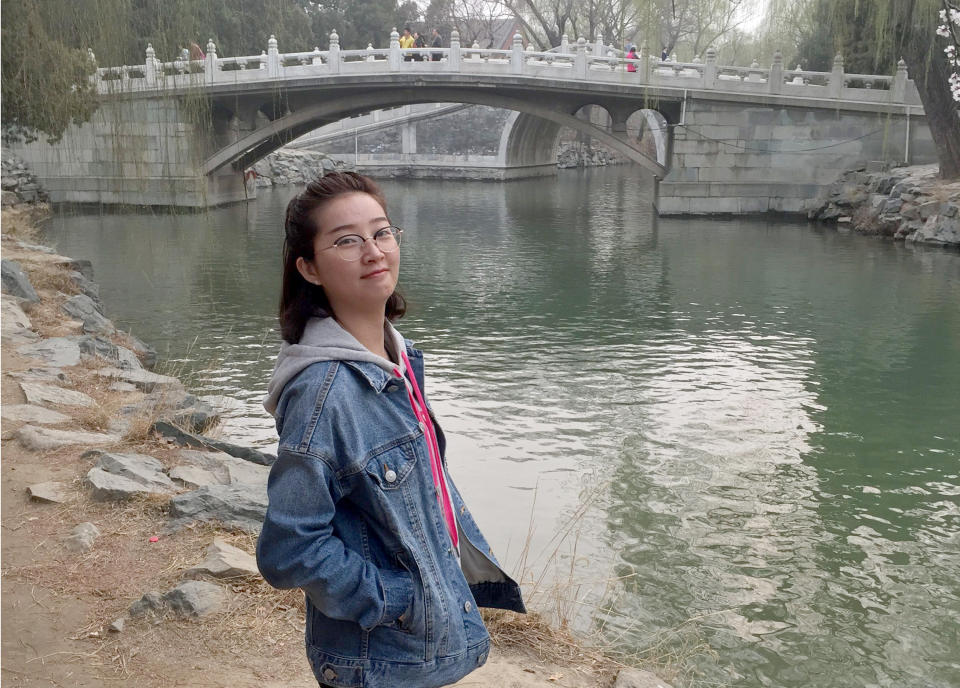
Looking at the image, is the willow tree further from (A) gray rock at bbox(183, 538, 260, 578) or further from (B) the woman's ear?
(B) the woman's ear

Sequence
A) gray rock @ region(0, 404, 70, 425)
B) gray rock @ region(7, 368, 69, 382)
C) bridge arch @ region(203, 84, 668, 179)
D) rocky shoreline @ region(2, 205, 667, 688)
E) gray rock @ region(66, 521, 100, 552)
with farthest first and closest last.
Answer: bridge arch @ region(203, 84, 668, 179) < gray rock @ region(7, 368, 69, 382) < gray rock @ region(0, 404, 70, 425) < gray rock @ region(66, 521, 100, 552) < rocky shoreline @ region(2, 205, 667, 688)

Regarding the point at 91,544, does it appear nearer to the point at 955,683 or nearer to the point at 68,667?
the point at 68,667

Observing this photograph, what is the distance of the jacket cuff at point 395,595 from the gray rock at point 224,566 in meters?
1.62

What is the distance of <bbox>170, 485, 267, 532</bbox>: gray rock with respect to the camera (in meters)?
3.49

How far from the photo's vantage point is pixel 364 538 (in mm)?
1528

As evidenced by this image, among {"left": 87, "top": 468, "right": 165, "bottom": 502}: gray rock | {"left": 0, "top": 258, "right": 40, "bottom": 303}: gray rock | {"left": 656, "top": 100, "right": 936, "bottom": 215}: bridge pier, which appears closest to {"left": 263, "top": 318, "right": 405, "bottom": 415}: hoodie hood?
{"left": 87, "top": 468, "right": 165, "bottom": 502}: gray rock

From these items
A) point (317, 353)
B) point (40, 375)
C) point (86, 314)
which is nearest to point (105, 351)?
point (40, 375)

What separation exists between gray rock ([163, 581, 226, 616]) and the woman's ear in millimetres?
1495

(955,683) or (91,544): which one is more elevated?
(91,544)

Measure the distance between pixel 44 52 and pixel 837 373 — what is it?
6.08 meters

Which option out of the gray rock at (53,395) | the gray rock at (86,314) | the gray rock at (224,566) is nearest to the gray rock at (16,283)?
the gray rock at (86,314)

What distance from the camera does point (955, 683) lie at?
12.2 ft

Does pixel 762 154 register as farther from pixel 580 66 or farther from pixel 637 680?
pixel 637 680

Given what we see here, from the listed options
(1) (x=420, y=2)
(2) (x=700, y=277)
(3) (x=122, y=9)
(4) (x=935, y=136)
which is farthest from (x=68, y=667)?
(1) (x=420, y=2)
